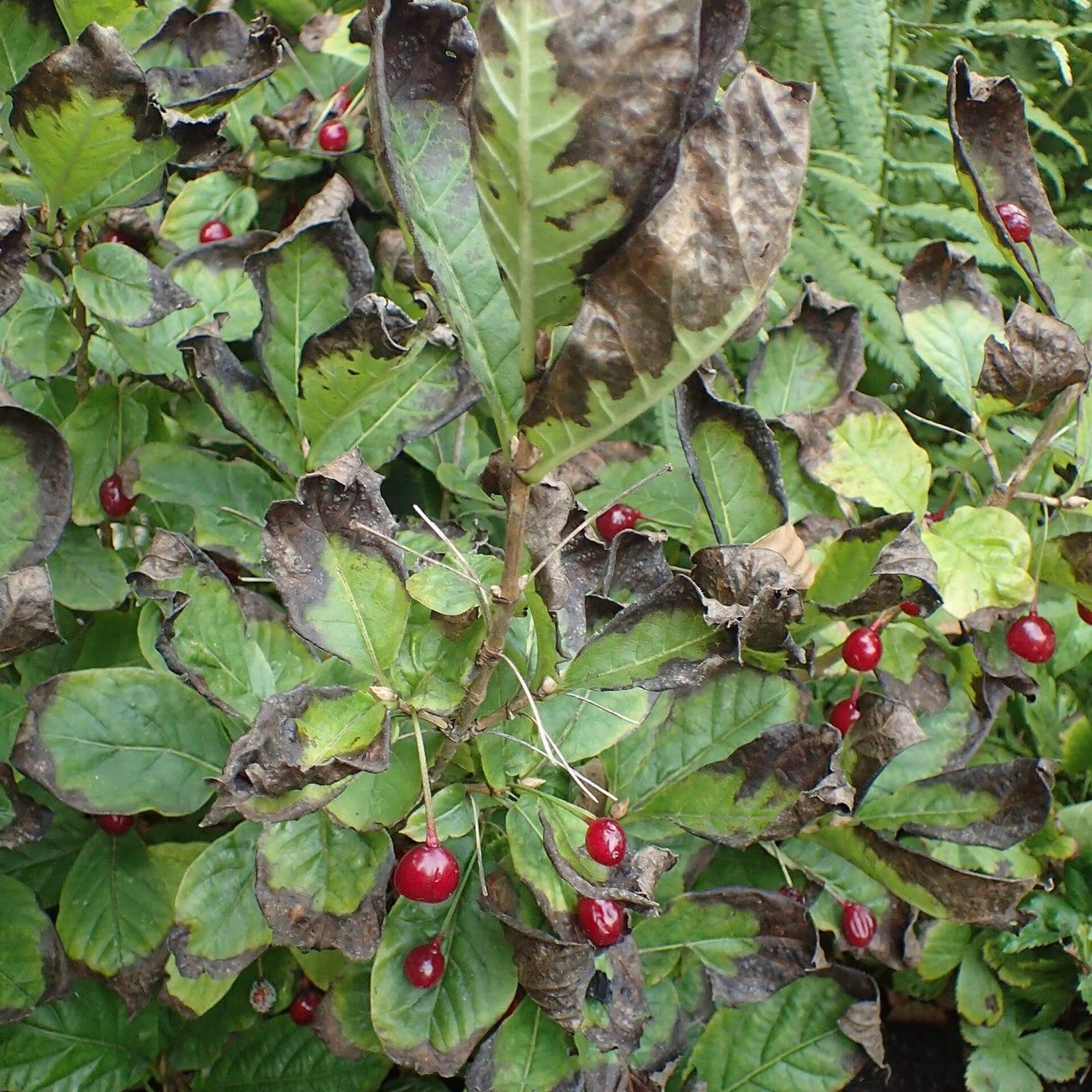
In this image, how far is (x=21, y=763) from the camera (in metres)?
1.08

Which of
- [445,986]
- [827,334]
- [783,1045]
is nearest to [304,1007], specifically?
[445,986]

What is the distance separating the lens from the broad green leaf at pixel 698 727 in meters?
1.21

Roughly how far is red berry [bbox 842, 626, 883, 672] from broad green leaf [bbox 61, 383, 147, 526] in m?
0.95

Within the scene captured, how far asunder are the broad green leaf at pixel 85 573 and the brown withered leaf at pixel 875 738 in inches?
35.4

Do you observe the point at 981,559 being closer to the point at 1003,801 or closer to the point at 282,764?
the point at 1003,801

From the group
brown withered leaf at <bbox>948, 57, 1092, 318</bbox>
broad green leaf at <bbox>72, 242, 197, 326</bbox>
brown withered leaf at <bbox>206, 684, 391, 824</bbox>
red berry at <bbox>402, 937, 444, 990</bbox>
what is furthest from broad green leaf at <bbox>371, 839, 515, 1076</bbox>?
brown withered leaf at <bbox>948, 57, 1092, 318</bbox>

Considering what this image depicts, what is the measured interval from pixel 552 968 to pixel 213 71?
1150 millimetres

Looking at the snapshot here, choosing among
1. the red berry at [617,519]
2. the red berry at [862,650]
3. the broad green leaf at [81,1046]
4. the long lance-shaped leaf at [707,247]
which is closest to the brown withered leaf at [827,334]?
the red berry at [617,519]

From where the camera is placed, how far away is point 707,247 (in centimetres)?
52

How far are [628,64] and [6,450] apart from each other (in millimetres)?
860

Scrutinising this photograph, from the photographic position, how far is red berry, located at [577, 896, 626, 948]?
971 millimetres

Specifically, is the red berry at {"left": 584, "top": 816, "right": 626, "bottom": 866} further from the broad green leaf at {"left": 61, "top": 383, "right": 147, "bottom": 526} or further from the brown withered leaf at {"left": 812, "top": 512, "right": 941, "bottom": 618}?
the broad green leaf at {"left": 61, "top": 383, "right": 147, "bottom": 526}

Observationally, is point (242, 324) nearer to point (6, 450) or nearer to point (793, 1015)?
point (6, 450)

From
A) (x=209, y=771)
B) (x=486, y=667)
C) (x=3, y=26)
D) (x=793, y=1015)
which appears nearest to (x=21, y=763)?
(x=209, y=771)
